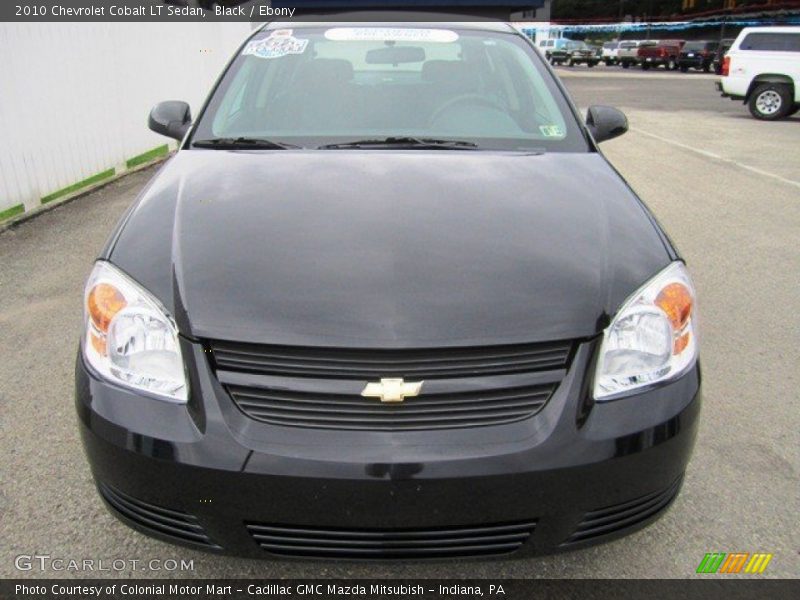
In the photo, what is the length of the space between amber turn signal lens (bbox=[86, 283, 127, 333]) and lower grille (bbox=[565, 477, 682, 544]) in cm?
130

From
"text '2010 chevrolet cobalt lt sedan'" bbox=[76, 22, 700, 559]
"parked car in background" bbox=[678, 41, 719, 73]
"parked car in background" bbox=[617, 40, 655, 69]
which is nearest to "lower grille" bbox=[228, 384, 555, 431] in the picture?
"text '2010 chevrolet cobalt lt sedan'" bbox=[76, 22, 700, 559]

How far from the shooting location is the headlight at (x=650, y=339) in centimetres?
→ 176

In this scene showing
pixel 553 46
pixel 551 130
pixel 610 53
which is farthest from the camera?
pixel 553 46

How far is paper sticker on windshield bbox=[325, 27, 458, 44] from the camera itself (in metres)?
3.31

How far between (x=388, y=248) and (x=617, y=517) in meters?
0.91

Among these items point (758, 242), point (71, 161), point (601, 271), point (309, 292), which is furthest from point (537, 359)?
point (71, 161)

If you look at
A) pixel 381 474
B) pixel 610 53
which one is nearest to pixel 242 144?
pixel 381 474

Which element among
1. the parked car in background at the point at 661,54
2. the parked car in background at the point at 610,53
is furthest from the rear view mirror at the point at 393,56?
the parked car in background at the point at 610,53

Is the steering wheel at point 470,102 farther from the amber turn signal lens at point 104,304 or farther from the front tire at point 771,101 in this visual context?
the front tire at point 771,101

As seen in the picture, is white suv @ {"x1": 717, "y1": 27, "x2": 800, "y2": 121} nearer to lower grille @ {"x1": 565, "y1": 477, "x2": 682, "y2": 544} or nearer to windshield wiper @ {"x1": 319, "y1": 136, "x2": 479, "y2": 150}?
windshield wiper @ {"x1": 319, "y1": 136, "x2": 479, "y2": 150}

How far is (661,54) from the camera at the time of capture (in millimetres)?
34750

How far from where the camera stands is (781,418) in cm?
299

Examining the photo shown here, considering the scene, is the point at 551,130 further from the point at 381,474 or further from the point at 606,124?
the point at 381,474

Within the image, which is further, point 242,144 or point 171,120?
point 171,120
